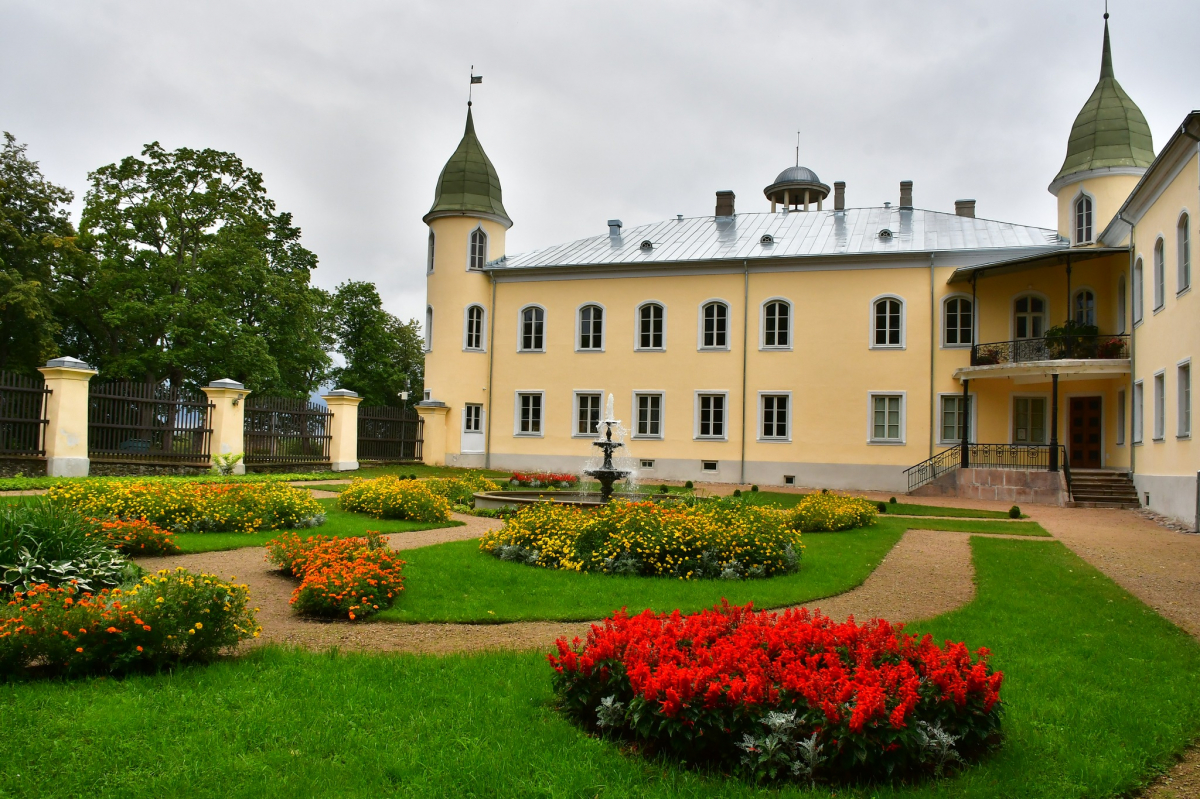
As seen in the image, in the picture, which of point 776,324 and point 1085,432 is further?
point 776,324

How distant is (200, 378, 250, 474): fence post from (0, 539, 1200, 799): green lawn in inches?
695

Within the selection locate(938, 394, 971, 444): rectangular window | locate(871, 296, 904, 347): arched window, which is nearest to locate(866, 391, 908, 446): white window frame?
locate(871, 296, 904, 347): arched window

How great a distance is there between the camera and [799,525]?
14742 millimetres

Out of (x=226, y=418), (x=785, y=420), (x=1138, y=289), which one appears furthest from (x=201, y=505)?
(x=1138, y=289)

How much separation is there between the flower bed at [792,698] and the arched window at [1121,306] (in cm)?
2289

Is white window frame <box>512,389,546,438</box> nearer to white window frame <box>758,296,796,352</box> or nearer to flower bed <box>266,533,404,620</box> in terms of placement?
white window frame <box>758,296,796,352</box>

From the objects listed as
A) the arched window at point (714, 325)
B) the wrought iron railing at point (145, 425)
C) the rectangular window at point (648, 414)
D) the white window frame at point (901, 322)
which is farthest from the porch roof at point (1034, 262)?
the wrought iron railing at point (145, 425)

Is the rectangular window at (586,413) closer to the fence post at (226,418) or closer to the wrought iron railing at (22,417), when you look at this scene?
the fence post at (226,418)

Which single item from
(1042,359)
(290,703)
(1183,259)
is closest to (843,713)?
(290,703)

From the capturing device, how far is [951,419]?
2652cm

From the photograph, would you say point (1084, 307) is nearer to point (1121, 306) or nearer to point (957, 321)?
point (1121, 306)

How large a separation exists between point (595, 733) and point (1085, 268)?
25799 millimetres

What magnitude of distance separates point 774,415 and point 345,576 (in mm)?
22437

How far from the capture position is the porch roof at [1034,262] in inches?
873
